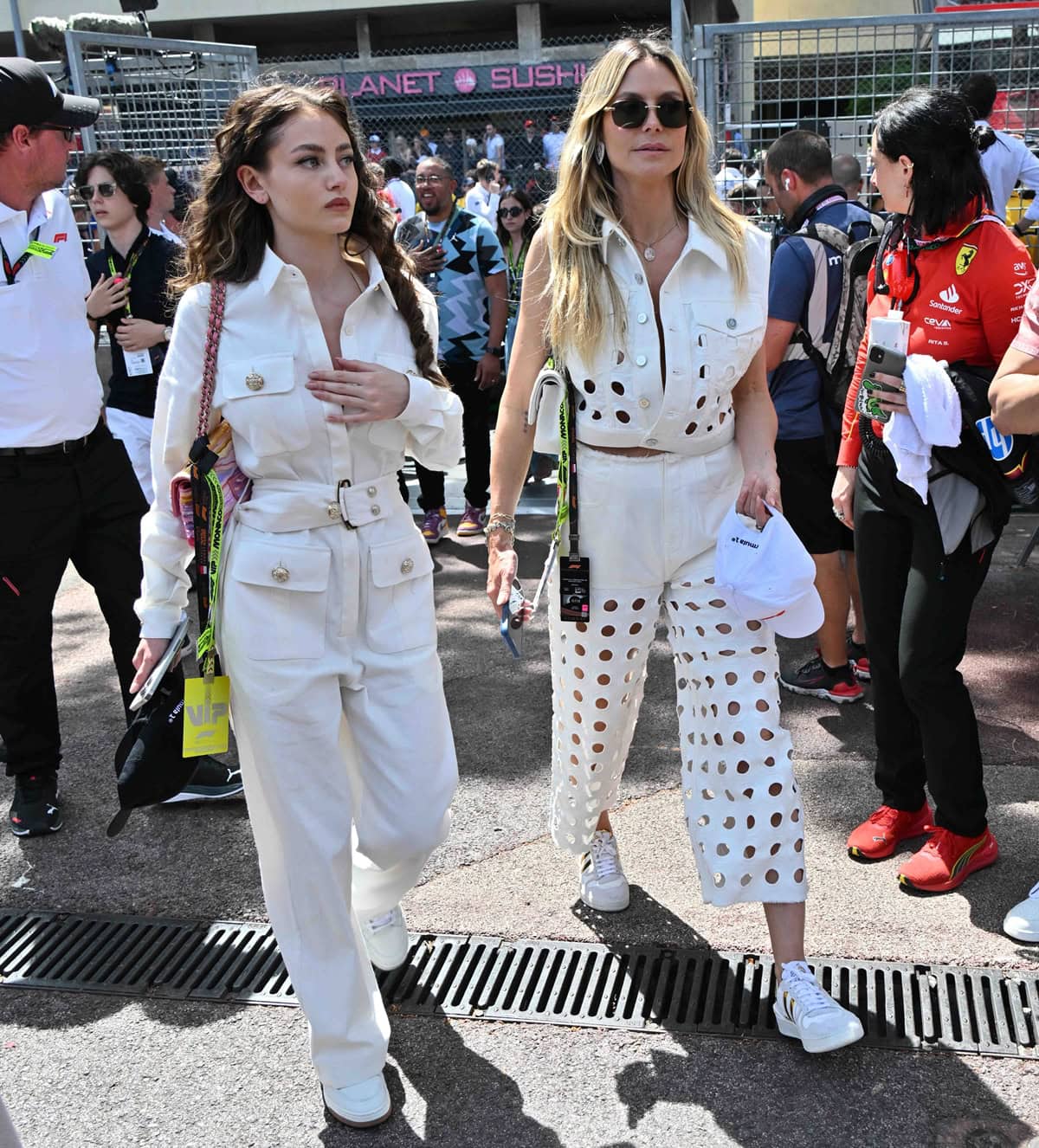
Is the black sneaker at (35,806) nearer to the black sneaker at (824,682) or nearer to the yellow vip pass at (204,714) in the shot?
the yellow vip pass at (204,714)

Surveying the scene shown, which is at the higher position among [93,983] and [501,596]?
[501,596]

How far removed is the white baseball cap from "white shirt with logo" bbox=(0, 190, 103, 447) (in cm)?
244

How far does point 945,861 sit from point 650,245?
1.95 metres

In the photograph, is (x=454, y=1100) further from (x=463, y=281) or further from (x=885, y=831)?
(x=463, y=281)

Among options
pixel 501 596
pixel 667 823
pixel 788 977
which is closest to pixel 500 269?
pixel 667 823

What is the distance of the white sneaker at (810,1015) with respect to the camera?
292 centimetres

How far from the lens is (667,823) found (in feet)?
13.9

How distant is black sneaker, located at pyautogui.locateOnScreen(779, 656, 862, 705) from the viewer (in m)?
5.14

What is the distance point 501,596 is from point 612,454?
46cm

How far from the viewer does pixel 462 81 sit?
27891 millimetres

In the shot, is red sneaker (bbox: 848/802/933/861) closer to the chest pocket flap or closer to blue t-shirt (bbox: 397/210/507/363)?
the chest pocket flap

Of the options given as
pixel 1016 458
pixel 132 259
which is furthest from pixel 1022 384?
pixel 132 259

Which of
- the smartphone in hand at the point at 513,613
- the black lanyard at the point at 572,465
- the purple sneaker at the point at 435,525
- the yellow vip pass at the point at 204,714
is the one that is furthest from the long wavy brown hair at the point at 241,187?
the purple sneaker at the point at 435,525

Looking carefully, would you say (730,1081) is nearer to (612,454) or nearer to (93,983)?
(612,454)
